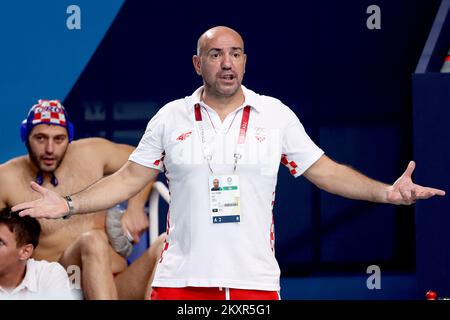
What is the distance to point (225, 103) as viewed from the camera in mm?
2934

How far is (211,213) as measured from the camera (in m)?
2.79

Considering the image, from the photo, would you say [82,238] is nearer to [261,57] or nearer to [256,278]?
[256,278]

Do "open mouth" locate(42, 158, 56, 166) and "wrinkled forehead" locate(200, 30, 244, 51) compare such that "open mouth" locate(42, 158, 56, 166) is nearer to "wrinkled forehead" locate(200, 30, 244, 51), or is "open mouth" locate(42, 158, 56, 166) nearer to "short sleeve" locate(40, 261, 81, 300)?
"short sleeve" locate(40, 261, 81, 300)

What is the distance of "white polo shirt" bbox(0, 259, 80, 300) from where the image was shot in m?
3.72

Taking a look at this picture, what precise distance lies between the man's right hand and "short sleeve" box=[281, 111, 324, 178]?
70 centimetres

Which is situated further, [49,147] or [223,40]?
[49,147]

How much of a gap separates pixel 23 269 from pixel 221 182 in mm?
1310

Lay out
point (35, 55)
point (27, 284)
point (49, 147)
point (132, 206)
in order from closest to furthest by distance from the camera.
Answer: point (27, 284)
point (132, 206)
point (49, 147)
point (35, 55)

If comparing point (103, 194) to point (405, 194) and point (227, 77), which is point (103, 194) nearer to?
point (227, 77)

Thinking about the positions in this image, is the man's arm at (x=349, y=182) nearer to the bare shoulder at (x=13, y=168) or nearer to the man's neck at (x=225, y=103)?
the man's neck at (x=225, y=103)

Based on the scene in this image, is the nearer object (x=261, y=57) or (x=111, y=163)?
(x=111, y=163)

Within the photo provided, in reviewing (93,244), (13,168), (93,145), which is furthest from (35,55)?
(93,244)
